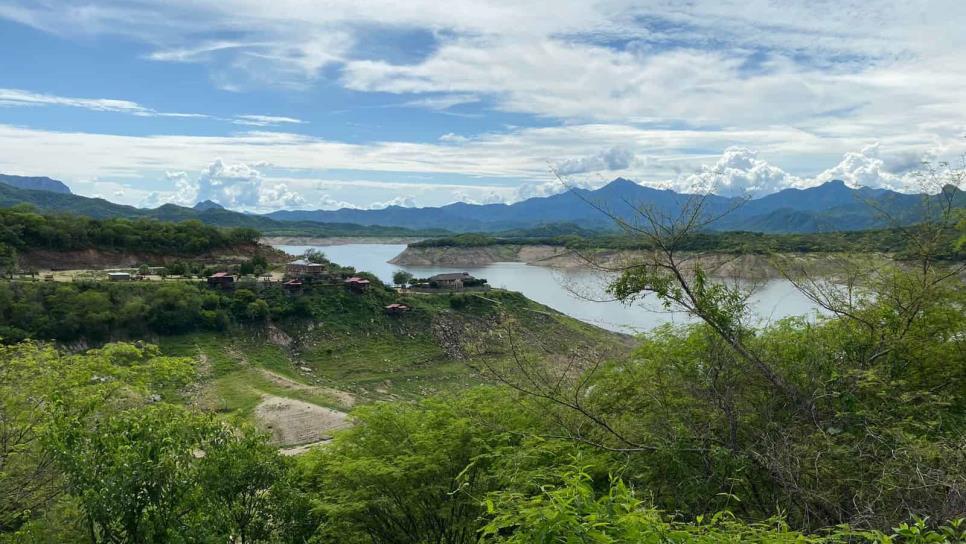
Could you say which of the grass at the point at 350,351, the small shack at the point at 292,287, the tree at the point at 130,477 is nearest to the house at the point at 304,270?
the small shack at the point at 292,287

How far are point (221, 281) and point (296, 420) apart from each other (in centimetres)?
2543

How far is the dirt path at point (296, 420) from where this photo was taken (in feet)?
84.9

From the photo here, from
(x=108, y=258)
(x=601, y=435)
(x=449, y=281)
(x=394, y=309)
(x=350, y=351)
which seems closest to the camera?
(x=601, y=435)

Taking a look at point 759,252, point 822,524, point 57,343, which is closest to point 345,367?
point 57,343

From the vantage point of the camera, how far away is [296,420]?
27.7 metres

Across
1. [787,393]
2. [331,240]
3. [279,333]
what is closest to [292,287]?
[279,333]

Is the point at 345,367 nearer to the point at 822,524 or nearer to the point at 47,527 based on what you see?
the point at 47,527

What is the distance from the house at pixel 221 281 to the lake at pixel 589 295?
90.9ft

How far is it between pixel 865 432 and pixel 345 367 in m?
38.7

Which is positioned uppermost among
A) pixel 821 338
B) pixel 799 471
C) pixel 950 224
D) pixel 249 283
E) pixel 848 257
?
pixel 950 224

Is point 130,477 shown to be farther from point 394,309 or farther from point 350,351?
point 394,309

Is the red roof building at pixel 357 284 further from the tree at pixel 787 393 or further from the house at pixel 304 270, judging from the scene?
the tree at pixel 787 393

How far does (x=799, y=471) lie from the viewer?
5.89 meters

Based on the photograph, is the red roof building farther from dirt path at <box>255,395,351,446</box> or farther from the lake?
dirt path at <box>255,395,351,446</box>
